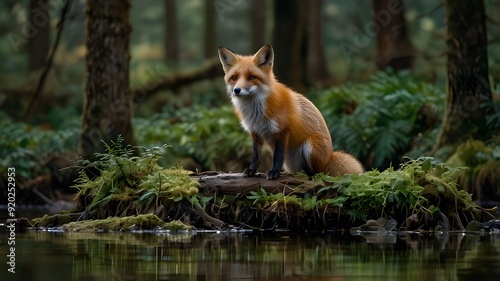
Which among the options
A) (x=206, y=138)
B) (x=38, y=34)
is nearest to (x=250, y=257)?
(x=206, y=138)

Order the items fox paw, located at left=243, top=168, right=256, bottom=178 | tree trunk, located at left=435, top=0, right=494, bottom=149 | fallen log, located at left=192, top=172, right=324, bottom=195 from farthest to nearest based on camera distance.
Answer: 1. tree trunk, located at left=435, top=0, right=494, bottom=149
2. fox paw, located at left=243, top=168, right=256, bottom=178
3. fallen log, located at left=192, top=172, right=324, bottom=195

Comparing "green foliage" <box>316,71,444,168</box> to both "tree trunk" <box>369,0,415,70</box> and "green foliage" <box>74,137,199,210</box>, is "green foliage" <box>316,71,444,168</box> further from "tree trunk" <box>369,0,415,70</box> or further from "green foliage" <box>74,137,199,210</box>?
"green foliage" <box>74,137,199,210</box>

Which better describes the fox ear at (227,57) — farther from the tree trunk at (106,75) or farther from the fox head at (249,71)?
the tree trunk at (106,75)

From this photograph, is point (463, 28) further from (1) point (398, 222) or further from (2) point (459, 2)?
(1) point (398, 222)

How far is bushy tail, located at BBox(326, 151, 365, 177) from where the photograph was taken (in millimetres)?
13023

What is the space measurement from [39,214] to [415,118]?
9043 mm

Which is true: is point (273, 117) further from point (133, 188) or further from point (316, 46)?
point (316, 46)

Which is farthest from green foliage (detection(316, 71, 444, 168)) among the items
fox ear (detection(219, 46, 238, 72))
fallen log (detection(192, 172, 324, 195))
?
fox ear (detection(219, 46, 238, 72))

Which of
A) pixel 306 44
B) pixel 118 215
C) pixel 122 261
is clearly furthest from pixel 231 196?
pixel 306 44

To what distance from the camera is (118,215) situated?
12.6m

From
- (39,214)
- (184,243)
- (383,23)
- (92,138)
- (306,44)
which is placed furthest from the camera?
(383,23)

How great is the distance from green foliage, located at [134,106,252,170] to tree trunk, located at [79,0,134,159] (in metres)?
3.08

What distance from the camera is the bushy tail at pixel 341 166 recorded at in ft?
42.7

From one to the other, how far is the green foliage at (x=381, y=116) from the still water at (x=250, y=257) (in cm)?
869
